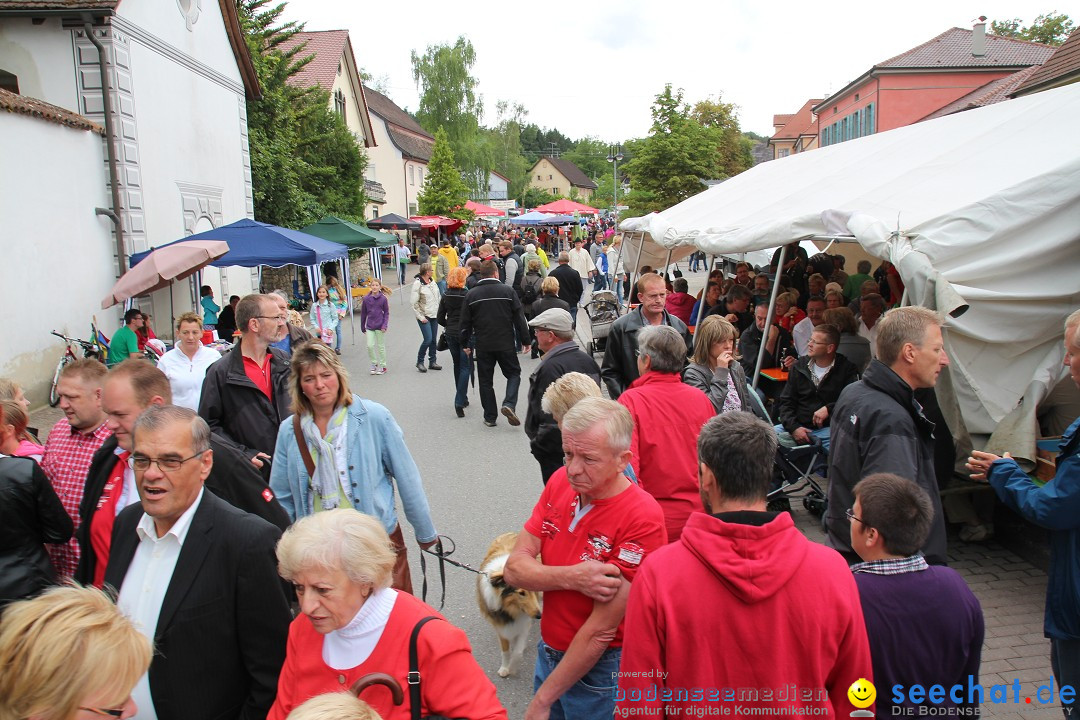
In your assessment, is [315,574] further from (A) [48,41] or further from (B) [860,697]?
(A) [48,41]

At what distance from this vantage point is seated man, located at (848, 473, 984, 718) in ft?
7.68

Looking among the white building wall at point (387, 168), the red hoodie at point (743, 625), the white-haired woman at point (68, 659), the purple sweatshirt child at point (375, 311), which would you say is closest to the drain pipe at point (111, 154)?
the purple sweatshirt child at point (375, 311)

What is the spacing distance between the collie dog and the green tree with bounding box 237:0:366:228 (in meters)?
21.6

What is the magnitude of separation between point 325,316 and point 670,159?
19.0 meters

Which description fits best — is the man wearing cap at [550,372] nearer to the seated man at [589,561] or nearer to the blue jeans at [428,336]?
the seated man at [589,561]

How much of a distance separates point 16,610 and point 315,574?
2.30ft

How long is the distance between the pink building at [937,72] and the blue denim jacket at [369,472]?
43.2 m

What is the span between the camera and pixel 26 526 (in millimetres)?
3072

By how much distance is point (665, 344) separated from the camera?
154 inches

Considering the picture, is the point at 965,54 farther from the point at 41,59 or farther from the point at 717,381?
the point at 717,381

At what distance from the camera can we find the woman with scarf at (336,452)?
12.2ft

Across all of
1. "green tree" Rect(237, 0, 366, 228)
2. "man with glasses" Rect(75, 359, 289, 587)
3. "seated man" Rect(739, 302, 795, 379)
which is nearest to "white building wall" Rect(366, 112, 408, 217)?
"green tree" Rect(237, 0, 366, 228)

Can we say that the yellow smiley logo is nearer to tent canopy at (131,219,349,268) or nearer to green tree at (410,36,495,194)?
tent canopy at (131,219,349,268)

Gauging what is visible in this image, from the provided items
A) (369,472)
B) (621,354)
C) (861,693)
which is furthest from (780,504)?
(861,693)
